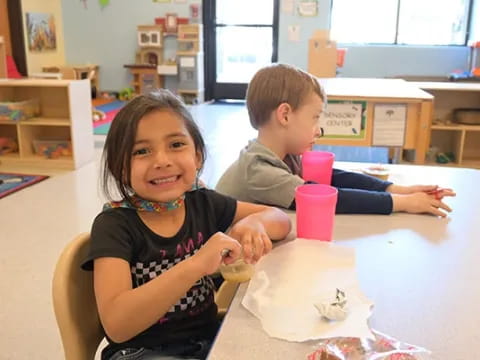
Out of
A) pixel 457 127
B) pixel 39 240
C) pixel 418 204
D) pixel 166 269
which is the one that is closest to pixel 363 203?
pixel 418 204

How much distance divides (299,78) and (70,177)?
9.77 ft

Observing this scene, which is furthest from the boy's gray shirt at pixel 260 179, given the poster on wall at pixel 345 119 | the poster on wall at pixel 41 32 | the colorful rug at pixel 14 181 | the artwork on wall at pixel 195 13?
the poster on wall at pixel 41 32

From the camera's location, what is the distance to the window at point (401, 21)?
6852 mm

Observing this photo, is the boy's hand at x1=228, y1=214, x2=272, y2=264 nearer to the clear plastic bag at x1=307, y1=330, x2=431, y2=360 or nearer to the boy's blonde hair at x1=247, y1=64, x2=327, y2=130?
the clear plastic bag at x1=307, y1=330, x2=431, y2=360

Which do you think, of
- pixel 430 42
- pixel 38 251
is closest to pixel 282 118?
pixel 38 251

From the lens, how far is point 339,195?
1261 millimetres

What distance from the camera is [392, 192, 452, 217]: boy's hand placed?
4.11 ft

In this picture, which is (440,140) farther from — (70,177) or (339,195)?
(339,195)

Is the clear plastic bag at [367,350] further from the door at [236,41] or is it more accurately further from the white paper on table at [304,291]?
the door at [236,41]

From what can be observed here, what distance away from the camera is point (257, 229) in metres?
0.94

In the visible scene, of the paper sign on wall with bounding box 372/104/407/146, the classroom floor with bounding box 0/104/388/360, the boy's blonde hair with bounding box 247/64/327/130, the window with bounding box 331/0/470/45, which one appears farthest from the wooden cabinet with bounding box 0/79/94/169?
the window with bounding box 331/0/470/45

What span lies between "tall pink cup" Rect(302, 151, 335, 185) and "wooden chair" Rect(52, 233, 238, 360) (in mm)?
712

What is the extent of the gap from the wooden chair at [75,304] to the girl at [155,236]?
A: 34mm

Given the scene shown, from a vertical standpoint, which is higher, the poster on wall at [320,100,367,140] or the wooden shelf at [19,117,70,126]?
the poster on wall at [320,100,367,140]
